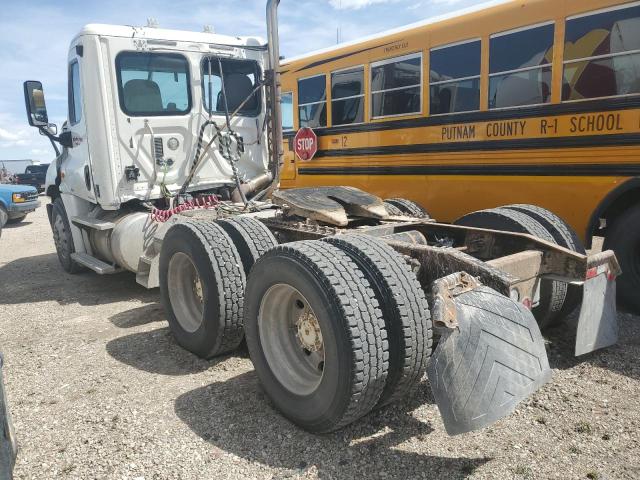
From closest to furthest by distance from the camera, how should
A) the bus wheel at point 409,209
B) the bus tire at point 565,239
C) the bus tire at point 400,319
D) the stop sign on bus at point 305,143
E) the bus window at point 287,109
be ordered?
the bus tire at point 400,319, the bus tire at point 565,239, the bus wheel at point 409,209, the stop sign on bus at point 305,143, the bus window at point 287,109

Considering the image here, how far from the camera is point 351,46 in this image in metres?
7.18

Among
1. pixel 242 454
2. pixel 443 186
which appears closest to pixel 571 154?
pixel 443 186

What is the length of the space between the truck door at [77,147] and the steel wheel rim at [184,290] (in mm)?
2401

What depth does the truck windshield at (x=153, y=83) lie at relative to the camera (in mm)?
5746

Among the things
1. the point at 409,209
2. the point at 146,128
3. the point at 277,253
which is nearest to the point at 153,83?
the point at 146,128

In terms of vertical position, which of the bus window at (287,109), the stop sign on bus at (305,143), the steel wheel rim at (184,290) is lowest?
the steel wheel rim at (184,290)

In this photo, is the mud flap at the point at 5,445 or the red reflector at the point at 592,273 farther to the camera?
the red reflector at the point at 592,273

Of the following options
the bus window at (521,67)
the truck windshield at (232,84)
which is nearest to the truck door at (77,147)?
the truck windshield at (232,84)

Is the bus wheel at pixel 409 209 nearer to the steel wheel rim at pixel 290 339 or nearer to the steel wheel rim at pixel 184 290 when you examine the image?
the steel wheel rim at pixel 184 290

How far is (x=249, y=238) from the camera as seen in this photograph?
152 inches

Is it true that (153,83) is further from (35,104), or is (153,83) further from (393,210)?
(393,210)

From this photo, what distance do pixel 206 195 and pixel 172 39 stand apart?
185 cm

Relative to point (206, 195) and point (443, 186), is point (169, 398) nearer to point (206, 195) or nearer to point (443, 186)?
point (206, 195)

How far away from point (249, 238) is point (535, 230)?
208cm
